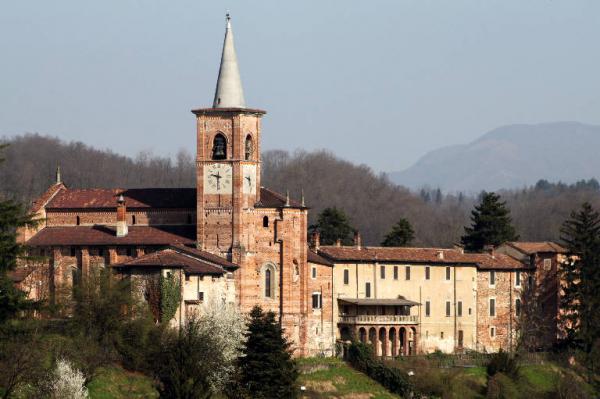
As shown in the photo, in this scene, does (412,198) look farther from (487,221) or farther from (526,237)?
(487,221)

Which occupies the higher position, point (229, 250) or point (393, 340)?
point (229, 250)

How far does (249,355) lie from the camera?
210ft

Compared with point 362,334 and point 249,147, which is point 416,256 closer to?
point 362,334

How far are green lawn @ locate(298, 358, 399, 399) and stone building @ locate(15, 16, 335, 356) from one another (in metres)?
2.14

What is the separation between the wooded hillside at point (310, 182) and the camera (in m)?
151

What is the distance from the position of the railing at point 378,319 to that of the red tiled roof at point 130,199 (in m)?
9.87

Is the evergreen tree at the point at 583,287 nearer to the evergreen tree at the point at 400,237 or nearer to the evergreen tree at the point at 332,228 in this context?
the evergreen tree at the point at 400,237

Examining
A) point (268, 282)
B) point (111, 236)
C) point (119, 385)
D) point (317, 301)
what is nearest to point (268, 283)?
point (268, 282)

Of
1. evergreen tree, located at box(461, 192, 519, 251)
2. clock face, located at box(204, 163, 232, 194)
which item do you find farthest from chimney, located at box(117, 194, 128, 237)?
evergreen tree, located at box(461, 192, 519, 251)

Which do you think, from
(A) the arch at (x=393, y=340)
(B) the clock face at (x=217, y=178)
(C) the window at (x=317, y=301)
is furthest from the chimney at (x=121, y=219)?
(A) the arch at (x=393, y=340)

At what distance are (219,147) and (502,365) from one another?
17.3m

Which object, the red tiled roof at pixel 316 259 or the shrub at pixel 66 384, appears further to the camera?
the red tiled roof at pixel 316 259

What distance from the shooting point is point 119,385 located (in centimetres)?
6444

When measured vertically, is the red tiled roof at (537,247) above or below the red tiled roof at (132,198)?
below
